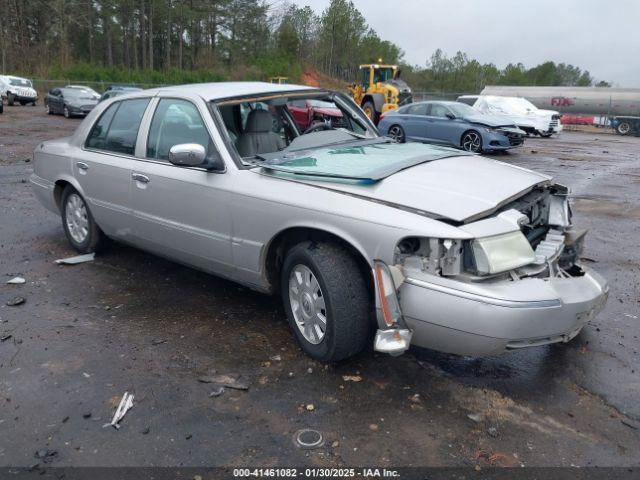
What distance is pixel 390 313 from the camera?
3.06 meters

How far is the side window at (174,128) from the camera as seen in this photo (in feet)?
13.8

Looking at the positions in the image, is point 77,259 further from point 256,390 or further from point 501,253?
point 501,253

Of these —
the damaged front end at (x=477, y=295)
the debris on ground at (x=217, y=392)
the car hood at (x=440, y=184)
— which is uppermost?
the car hood at (x=440, y=184)

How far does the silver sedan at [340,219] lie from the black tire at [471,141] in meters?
11.4

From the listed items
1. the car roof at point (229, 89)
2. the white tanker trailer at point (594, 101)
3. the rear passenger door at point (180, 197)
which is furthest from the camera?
the white tanker trailer at point (594, 101)

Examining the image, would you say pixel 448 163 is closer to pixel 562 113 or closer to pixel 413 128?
pixel 413 128

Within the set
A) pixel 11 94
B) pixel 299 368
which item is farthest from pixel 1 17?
pixel 299 368

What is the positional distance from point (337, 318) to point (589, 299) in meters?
1.43

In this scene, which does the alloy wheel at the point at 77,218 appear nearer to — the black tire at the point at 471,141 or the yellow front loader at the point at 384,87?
the black tire at the point at 471,141

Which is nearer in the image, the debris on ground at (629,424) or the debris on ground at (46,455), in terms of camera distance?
the debris on ground at (46,455)

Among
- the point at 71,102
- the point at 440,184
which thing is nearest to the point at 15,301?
the point at 440,184

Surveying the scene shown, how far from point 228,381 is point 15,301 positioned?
7.30 ft

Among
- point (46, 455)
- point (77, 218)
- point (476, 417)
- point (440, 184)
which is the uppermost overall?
point (440, 184)

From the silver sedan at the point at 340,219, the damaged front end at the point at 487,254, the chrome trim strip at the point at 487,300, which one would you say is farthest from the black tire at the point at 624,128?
the chrome trim strip at the point at 487,300
